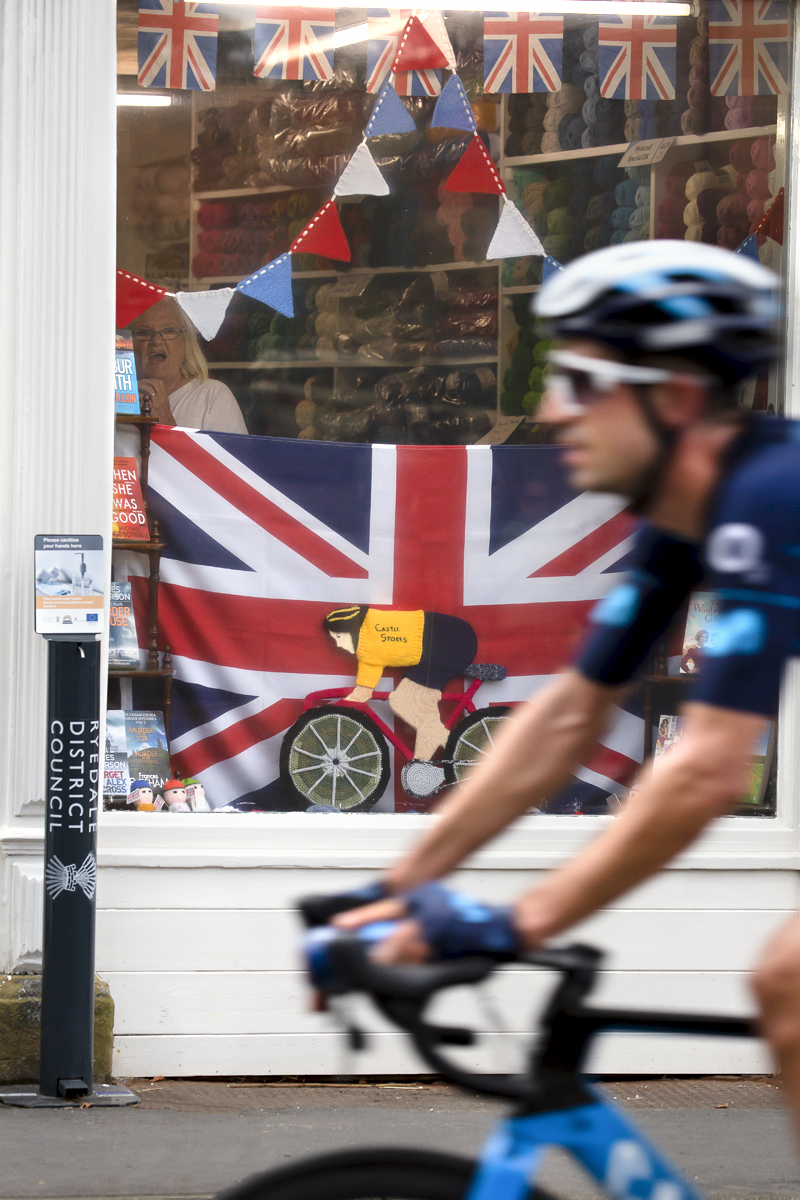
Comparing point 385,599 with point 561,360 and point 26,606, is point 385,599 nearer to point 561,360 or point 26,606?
point 26,606

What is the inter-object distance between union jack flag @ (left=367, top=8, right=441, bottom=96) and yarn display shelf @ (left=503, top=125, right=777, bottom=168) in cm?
44

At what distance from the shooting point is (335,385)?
502 centimetres

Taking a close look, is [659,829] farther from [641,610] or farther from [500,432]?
[500,432]

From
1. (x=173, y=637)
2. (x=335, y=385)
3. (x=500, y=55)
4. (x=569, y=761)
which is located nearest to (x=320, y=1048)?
(x=173, y=637)

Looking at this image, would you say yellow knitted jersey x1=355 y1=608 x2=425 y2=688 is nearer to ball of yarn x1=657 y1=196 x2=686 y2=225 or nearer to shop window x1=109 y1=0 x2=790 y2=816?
shop window x1=109 y1=0 x2=790 y2=816

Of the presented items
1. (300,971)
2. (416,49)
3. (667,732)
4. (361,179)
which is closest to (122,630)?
(300,971)

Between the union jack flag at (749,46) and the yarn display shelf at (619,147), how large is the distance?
0.52 feet

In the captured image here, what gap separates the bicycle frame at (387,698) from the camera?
497 cm

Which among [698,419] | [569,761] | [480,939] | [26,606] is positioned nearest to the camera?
[480,939]

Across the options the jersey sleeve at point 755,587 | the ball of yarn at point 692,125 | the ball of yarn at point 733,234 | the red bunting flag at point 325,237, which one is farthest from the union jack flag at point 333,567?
the jersey sleeve at point 755,587

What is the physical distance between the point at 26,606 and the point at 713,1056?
316cm

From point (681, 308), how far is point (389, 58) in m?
3.94

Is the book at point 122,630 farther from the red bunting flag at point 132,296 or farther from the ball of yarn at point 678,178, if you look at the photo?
the ball of yarn at point 678,178

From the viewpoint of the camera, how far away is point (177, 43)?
488cm
